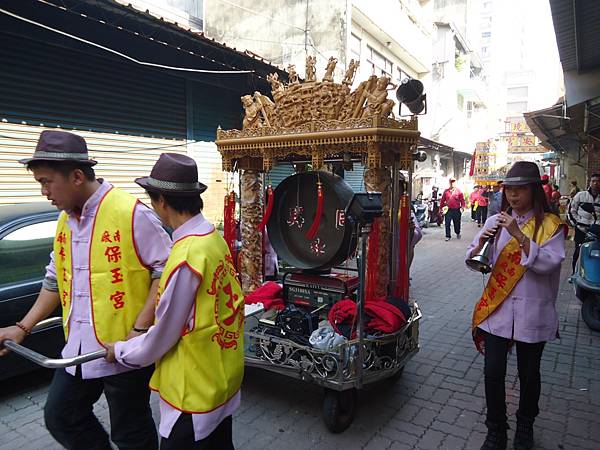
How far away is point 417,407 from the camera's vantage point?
11.7ft

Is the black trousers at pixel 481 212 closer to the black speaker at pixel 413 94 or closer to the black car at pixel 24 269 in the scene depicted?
the black speaker at pixel 413 94

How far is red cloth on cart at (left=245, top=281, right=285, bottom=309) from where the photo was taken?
13.7 ft

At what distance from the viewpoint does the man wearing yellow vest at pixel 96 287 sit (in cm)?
210

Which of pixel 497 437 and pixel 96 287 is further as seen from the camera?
pixel 497 437

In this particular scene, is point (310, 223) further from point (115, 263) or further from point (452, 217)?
point (452, 217)

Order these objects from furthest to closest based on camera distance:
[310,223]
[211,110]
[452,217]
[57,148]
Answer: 1. [452,217]
2. [211,110]
3. [310,223]
4. [57,148]

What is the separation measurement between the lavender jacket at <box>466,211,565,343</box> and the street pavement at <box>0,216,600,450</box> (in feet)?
2.94

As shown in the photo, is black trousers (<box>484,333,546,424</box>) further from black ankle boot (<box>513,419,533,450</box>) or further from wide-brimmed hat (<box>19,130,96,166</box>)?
wide-brimmed hat (<box>19,130,96,166</box>)

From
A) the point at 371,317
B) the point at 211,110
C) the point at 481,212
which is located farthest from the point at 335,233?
the point at 481,212

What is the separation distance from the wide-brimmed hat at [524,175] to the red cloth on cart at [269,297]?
2.28 meters

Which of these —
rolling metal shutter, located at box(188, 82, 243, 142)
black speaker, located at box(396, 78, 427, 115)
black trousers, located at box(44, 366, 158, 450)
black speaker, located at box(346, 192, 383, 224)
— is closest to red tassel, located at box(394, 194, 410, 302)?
black speaker, located at box(346, 192, 383, 224)

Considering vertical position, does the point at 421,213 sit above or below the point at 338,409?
above

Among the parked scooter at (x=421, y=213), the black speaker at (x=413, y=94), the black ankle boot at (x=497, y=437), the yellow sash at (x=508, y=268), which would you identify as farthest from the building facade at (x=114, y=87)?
the parked scooter at (x=421, y=213)

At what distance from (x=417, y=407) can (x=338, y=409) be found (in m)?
0.78
